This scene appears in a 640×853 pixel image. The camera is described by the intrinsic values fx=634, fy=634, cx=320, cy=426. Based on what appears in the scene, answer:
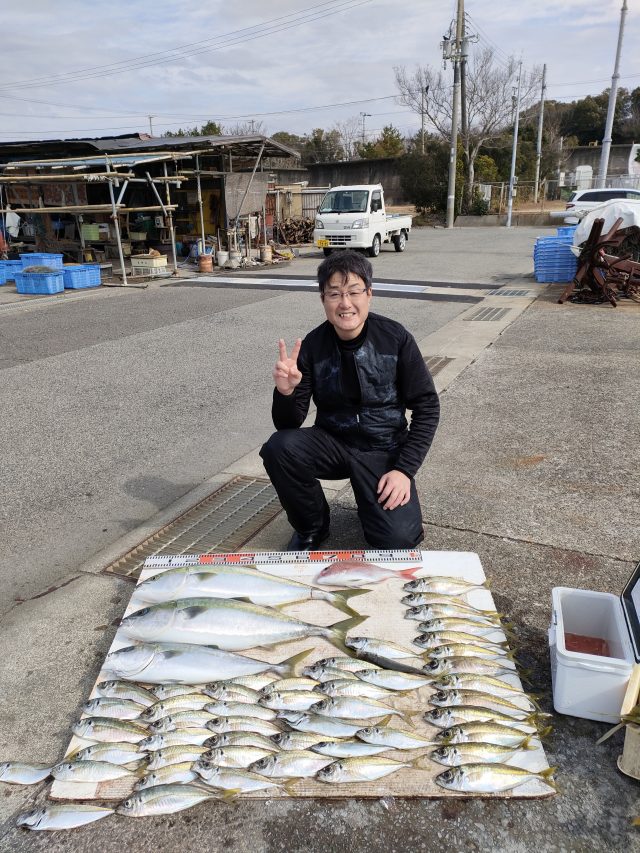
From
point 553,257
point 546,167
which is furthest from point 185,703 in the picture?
point 546,167

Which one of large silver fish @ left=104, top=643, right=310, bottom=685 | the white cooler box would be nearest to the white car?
the white cooler box

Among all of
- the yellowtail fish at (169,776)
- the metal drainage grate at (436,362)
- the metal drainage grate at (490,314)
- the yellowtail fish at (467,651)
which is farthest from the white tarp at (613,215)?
the yellowtail fish at (169,776)

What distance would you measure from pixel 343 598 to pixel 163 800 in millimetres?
1118

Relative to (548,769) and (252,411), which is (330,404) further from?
(252,411)

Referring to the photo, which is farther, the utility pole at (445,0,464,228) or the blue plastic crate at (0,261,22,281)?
the utility pole at (445,0,464,228)

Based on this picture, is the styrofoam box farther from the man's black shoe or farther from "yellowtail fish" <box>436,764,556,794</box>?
the man's black shoe

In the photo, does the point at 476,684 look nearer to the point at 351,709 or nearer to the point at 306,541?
the point at 351,709

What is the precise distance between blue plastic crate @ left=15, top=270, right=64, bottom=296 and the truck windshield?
8438mm

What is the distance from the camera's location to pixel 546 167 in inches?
1725

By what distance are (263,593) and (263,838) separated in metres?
1.01

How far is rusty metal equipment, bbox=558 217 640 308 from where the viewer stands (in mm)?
10762

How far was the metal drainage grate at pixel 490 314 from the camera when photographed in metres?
10.1

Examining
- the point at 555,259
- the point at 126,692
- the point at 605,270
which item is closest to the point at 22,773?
the point at 126,692

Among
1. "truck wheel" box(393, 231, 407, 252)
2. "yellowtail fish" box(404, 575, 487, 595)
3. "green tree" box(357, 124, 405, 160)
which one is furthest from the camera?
"green tree" box(357, 124, 405, 160)
